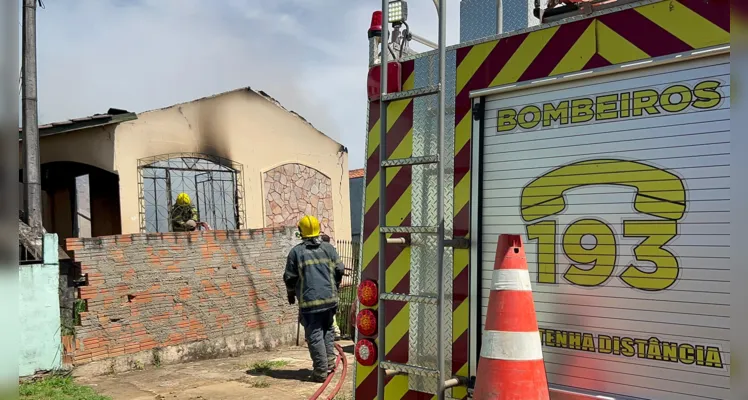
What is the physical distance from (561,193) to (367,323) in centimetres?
126

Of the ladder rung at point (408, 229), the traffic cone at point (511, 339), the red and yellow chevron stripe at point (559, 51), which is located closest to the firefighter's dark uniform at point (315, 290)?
the ladder rung at point (408, 229)

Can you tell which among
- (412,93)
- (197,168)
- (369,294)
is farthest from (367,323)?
(197,168)

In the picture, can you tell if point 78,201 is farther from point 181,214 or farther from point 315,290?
point 315,290

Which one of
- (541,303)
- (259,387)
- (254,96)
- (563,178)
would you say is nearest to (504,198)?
(563,178)

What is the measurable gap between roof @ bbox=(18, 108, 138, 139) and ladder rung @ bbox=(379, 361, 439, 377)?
33.5 ft

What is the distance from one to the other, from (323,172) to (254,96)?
3.03 metres

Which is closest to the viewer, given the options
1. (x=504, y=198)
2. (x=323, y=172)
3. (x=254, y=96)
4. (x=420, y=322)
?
(x=504, y=198)

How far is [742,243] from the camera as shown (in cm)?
112

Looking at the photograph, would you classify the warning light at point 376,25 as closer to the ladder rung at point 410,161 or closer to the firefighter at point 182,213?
the ladder rung at point 410,161

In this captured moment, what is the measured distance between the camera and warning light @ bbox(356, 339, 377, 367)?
353 cm

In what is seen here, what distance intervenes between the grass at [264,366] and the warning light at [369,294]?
546 cm

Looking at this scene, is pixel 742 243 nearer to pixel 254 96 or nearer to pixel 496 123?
pixel 496 123

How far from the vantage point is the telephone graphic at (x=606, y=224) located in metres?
2.64

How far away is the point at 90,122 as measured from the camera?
1220 cm
